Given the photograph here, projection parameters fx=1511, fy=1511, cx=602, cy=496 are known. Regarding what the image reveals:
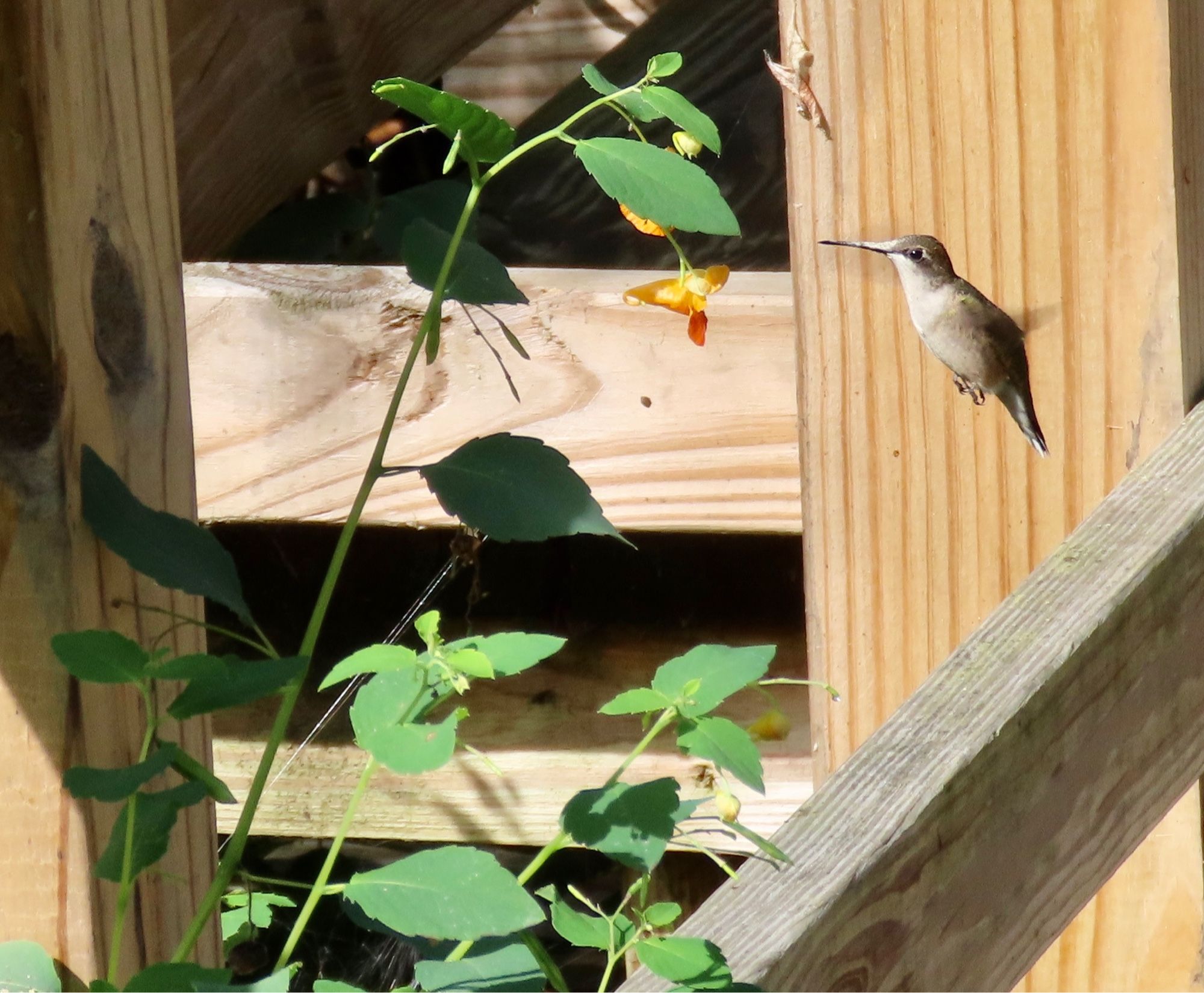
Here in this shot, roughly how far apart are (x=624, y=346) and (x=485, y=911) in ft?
3.40

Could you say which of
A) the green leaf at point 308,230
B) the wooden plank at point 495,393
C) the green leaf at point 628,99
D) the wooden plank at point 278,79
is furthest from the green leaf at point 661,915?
the green leaf at point 308,230

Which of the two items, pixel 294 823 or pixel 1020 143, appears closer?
pixel 1020 143

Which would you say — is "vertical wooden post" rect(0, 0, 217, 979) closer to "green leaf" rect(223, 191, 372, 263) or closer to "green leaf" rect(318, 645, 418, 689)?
"green leaf" rect(318, 645, 418, 689)

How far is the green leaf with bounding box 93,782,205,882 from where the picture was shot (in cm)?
72

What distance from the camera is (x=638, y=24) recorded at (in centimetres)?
250

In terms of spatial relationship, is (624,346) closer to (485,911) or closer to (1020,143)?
(1020,143)

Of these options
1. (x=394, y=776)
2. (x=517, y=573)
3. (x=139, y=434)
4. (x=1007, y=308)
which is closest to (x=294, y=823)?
(x=394, y=776)

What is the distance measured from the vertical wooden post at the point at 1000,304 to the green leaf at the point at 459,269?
641mm

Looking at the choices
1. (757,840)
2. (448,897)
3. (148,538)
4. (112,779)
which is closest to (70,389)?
(148,538)

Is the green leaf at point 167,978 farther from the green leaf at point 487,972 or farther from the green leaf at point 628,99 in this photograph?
the green leaf at point 628,99

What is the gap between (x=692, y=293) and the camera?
1.14 metres

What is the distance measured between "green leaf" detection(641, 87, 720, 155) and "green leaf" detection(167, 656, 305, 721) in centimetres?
35

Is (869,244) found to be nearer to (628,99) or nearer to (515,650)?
(628,99)

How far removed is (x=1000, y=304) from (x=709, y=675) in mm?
772
